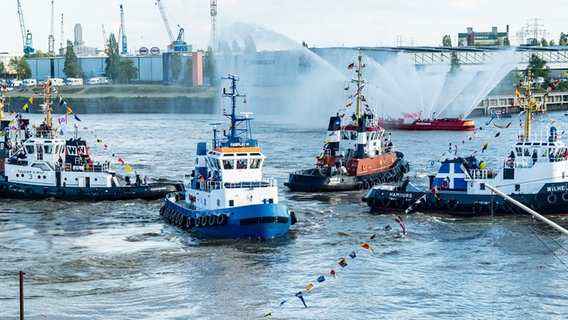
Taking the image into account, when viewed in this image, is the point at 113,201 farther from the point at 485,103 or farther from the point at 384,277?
the point at 485,103

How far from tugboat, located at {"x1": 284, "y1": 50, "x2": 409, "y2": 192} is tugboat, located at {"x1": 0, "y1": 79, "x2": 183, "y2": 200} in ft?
26.8

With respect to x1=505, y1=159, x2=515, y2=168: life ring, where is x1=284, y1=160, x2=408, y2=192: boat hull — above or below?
below

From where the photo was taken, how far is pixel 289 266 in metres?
39.3

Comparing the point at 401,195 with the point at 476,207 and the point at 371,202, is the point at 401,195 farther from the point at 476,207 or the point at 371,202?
the point at 476,207

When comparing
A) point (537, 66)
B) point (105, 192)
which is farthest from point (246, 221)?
point (537, 66)

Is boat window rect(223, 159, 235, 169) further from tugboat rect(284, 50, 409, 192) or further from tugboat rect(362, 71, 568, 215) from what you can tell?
tugboat rect(284, 50, 409, 192)

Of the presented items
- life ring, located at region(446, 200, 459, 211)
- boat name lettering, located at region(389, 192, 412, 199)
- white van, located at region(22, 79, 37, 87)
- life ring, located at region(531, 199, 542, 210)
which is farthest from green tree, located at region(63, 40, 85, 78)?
life ring, located at region(531, 199, 542, 210)

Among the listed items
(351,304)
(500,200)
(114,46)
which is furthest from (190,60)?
(351,304)

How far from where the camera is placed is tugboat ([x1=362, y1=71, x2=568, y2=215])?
48.9m

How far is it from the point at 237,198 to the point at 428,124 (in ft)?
227

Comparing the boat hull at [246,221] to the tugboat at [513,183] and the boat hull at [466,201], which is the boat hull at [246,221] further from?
the tugboat at [513,183]

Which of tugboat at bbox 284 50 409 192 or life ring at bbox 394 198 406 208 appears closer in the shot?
life ring at bbox 394 198 406 208

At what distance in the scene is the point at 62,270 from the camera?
39.5 meters

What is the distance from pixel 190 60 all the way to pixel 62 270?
15043 cm
